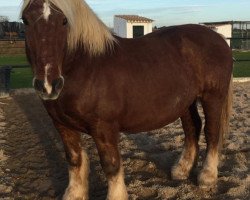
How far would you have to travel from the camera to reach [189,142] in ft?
13.3

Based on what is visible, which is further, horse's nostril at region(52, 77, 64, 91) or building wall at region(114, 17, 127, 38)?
building wall at region(114, 17, 127, 38)

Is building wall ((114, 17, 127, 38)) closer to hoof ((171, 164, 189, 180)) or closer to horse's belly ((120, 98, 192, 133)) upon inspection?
hoof ((171, 164, 189, 180))

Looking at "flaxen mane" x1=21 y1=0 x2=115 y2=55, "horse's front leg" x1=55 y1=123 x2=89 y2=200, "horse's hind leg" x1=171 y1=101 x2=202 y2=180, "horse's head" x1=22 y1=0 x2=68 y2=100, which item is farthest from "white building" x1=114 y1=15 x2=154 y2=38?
"horse's head" x1=22 y1=0 x2=68 y2=100

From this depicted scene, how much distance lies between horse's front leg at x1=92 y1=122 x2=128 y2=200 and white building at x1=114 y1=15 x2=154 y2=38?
26148 mm

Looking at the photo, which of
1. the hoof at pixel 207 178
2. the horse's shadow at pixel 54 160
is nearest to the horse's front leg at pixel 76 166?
the horse's shadow at pixel 54 160

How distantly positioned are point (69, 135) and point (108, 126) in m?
0.46

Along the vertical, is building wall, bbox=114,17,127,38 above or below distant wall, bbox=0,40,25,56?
above

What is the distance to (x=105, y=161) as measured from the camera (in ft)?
9.89

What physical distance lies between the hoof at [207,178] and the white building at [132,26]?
1008 inches

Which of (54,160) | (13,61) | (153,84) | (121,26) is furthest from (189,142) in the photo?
(121,26)

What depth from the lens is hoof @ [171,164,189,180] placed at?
12.6 ft

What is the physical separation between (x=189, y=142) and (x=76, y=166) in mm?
1337

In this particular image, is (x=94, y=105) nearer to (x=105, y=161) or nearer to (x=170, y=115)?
(x=105, y=161)

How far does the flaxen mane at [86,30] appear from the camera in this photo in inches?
107
